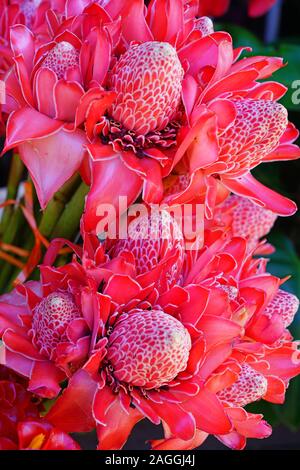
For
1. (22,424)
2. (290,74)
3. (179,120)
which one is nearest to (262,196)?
(179,120)

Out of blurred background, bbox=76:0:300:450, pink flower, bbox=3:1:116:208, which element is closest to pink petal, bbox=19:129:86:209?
pink flower, bbox=3:1:116:208

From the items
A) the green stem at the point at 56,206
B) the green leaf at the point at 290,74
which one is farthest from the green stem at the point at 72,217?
the green leaf at the point at 290,74

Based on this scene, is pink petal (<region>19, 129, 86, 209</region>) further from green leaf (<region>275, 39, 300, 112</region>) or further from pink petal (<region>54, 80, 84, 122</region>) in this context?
green leaf (<region>275, 39, 300, 112</region>)

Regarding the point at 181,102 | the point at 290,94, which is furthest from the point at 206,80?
the point at 290,94

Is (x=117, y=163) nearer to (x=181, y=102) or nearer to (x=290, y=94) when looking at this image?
(x=181, y=102)

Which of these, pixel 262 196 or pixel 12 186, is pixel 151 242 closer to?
pixel 262 196
